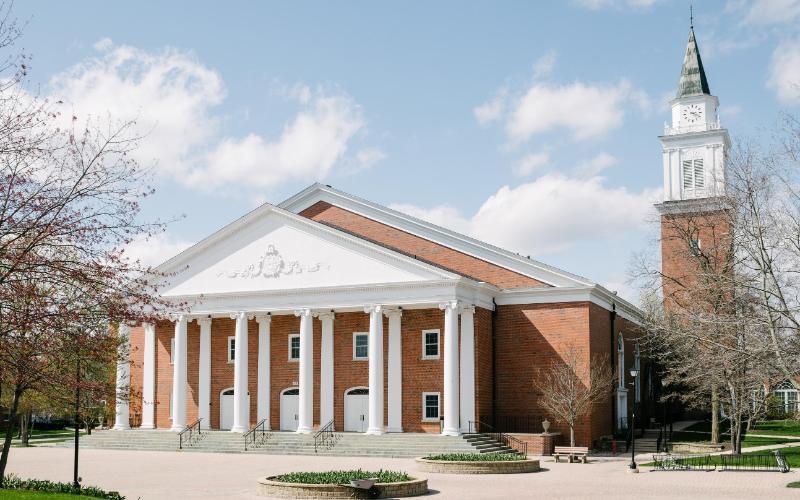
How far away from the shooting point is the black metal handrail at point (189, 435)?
42.0 meters

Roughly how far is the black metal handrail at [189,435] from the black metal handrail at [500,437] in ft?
41.5

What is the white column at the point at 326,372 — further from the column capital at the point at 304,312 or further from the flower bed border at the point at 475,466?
the flower bed border at the point at 475,466

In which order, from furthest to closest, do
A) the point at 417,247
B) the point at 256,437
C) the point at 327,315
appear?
the point at 417,247
the point at 327,315
the point at 256,437

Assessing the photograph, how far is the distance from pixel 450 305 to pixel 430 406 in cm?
558

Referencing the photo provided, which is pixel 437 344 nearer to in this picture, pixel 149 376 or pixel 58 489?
pixel 149 376

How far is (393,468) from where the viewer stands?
31.3 metres

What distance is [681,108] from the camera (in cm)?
5891

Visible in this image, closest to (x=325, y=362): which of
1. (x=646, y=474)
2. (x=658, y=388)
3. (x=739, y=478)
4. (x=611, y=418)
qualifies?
(x=611, y=418)

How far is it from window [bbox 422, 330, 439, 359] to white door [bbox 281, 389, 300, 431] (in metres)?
6.86

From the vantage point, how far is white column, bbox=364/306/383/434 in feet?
132

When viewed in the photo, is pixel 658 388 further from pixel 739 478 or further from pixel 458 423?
pixel 739 478

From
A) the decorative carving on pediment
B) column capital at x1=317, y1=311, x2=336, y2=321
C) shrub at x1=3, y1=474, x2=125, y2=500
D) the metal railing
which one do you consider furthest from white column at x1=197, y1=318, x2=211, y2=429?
shrub at x1=3, y1=474, x2=125, y2=500

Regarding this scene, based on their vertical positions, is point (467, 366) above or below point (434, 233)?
below

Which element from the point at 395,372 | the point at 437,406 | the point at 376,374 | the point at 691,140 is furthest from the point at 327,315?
the point at 691,140
